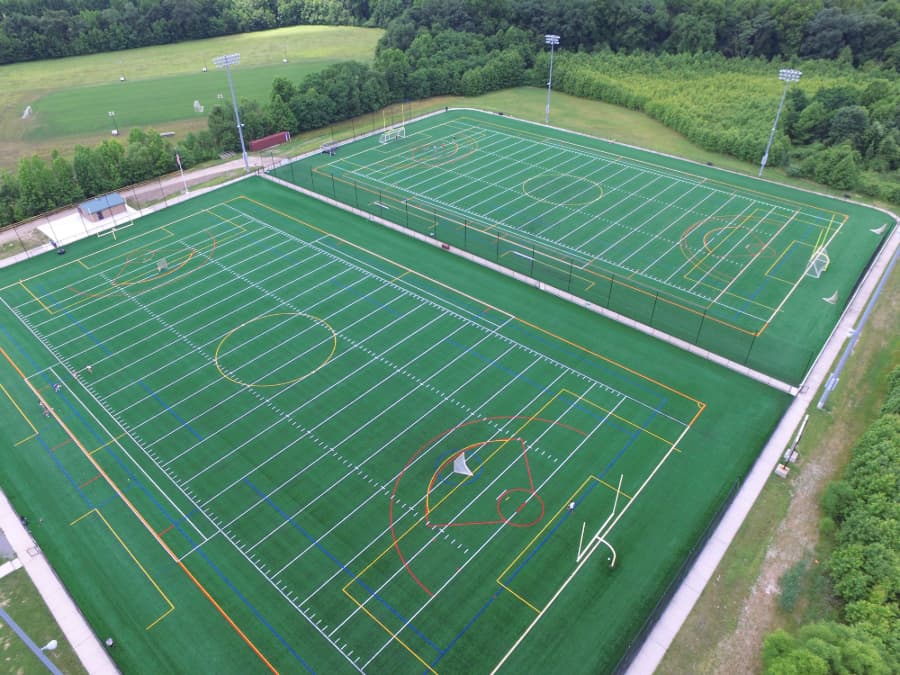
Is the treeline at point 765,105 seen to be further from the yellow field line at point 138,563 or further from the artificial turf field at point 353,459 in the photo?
the yellow field line at point 138,563

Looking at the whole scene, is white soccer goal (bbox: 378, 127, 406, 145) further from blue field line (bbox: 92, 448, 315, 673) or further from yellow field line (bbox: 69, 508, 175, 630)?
yellow field line (bbox: 69, 508, 175, 630)

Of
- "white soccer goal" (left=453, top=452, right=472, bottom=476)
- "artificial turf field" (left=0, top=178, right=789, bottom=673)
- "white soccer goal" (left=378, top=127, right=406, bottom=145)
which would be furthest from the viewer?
"white soccer goal" (left=378, top=127, right=406, bottom=145)

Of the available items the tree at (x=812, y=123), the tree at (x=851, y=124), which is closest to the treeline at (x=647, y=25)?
the tree at (x=812, y=123)

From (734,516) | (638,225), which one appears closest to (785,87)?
(638,225)

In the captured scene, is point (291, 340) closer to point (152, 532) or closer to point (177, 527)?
point (177, 527)

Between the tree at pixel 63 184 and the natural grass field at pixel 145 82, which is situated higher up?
the tree at pixel 63 184

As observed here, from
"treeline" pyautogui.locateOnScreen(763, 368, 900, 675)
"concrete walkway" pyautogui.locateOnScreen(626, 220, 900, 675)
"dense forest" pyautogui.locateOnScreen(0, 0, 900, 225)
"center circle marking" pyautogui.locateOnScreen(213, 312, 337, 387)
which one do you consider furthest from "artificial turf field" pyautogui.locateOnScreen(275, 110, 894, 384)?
"center circle marking" pyautogui.locateOnScreen(213, 312, 337, 387)

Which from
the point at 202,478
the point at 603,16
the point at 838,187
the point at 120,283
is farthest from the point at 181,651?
the point at 603,16

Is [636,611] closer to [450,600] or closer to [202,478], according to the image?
[450,600]
